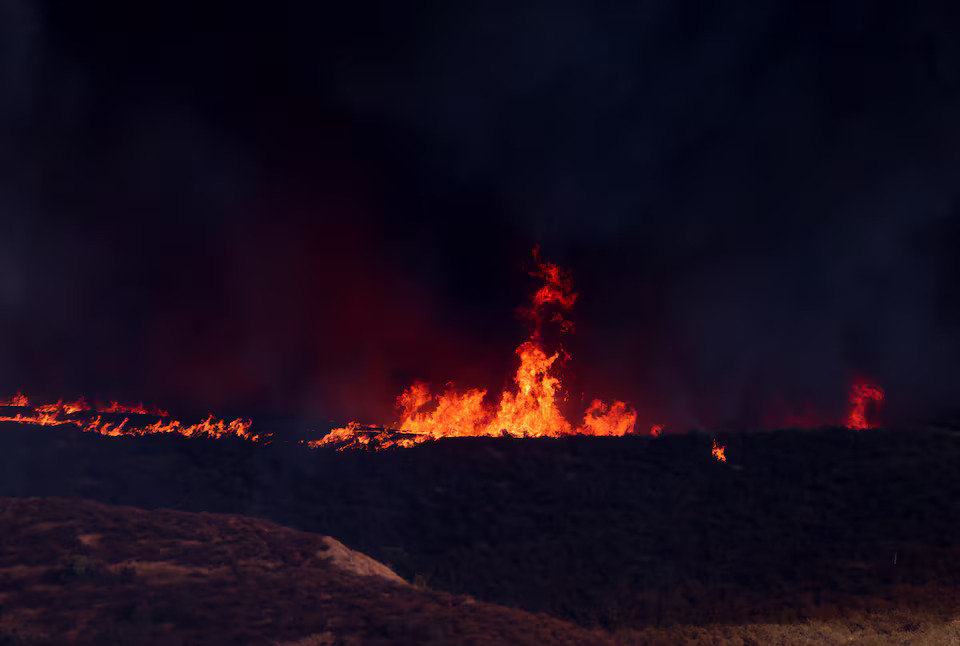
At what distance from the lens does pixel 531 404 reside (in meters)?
27.3

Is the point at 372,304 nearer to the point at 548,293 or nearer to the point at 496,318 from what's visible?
the point at 496,318

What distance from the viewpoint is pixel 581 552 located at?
710 inches

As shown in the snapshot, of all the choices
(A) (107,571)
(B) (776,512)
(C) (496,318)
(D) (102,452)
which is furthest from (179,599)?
(C) (496,318)

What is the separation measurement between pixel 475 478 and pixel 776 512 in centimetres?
742

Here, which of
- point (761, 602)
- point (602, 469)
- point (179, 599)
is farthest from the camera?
point (602, 469)

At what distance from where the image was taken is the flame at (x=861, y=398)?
1008 inches

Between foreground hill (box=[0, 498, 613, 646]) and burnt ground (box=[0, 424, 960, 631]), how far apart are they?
1.51 meters

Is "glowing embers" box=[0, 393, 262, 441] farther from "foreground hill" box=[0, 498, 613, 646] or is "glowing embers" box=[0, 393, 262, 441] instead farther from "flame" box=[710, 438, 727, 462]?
"flame" box=[710, 438, 727, 462]

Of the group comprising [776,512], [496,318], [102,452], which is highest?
[496,318]

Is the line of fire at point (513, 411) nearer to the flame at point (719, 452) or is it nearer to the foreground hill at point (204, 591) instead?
the flame at point (719, 452)

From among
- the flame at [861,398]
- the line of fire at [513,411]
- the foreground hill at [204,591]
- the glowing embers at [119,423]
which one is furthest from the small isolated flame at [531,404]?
the foreground hill at [204,591]

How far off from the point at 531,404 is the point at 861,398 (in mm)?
11224

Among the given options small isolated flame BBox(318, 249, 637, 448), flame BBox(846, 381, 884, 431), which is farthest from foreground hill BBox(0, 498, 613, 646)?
flame BBox(846, 381, 884, 431)

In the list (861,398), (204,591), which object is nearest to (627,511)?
(204,591)
